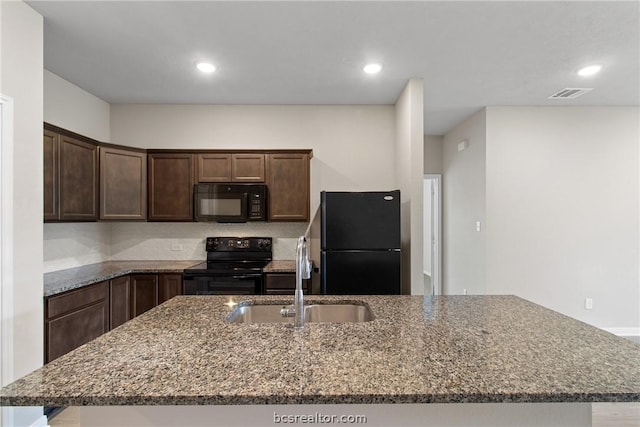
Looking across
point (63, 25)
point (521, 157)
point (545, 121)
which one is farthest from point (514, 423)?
point (545, 121)

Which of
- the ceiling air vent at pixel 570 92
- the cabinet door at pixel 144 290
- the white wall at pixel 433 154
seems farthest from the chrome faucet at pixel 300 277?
the white wall at pixel 433 154

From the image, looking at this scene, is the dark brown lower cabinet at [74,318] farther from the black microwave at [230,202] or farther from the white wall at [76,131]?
the black microwave at [230,202]

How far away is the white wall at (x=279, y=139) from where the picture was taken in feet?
12.7

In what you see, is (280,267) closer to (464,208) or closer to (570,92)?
(464,208)

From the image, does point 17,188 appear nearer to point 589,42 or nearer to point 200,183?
point 200,183

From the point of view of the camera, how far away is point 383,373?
0.98 m

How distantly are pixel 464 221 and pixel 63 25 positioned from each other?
14.9ft

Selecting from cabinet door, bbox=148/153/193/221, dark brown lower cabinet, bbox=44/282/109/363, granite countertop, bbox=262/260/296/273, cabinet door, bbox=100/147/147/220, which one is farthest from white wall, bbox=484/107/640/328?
dark brown lower cabinet, bbox=44/282/109/363

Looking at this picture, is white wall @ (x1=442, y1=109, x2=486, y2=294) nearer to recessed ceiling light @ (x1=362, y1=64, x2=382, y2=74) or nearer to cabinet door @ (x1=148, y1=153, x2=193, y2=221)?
recessed ceiling light @ (x1=362, y1=64, x2=382, y2=74)

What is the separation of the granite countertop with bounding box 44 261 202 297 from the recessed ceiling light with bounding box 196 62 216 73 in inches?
74.1

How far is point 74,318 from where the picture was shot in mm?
2535

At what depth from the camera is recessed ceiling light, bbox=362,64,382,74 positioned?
2836mm

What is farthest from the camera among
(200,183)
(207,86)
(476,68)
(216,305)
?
(200,183)

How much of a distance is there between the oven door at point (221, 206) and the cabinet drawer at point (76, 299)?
1.10 meters
